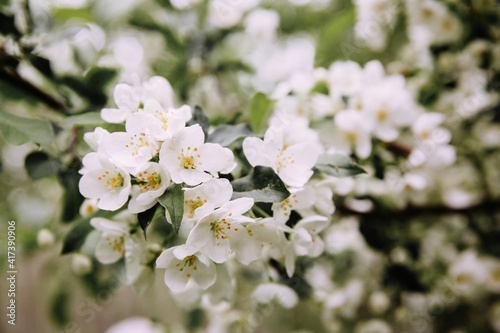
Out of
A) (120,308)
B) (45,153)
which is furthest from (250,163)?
(120,308)

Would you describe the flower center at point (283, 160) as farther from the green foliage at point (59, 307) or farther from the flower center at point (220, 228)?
the green foliage at point (59, 307)

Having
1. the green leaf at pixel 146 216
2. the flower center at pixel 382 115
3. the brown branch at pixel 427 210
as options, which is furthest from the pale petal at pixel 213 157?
the brown branch at pixel 427 210

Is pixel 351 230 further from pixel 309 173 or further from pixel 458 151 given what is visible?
pixel 309 173

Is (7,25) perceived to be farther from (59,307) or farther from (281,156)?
(59,307)

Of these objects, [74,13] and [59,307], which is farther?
[59,307]

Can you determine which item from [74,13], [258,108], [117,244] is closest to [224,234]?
[117,244]

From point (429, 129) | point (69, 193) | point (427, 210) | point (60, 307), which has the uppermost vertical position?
point (429, 129)
